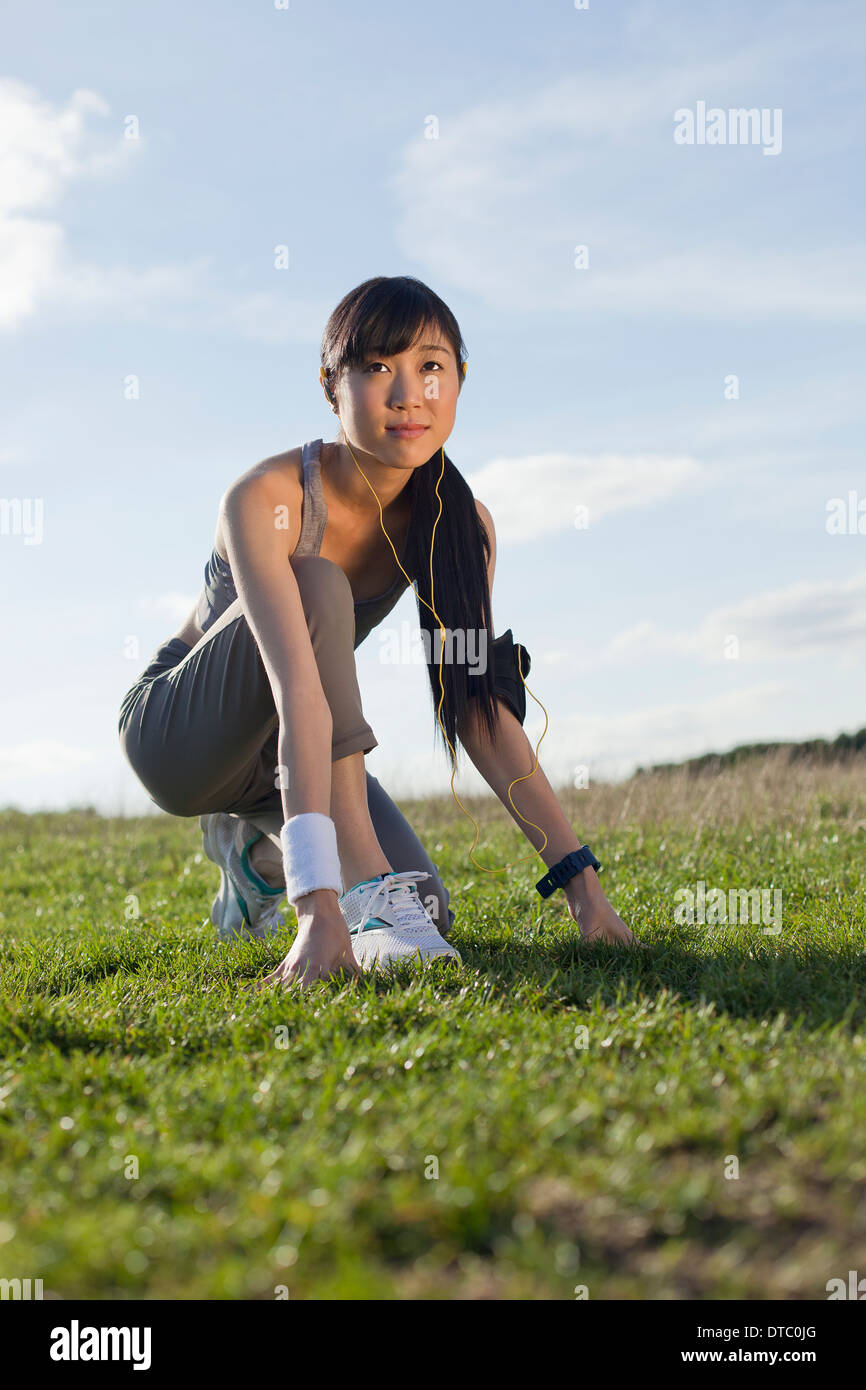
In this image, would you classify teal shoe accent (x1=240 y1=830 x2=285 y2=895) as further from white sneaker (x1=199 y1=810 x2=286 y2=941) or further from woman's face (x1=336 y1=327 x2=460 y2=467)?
woman's face (x1=336 y1=327 x2=460 y2=467)

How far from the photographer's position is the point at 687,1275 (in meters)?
1.46

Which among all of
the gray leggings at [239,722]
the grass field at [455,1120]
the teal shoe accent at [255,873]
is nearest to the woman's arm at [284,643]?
the gray leggings at [239,722]

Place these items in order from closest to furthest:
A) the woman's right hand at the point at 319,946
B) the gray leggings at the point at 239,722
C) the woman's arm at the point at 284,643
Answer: the woman's right hand at the point at 319,946 → the woman's arm at the point at 284,643 → the gray leggings at the point at 239,722

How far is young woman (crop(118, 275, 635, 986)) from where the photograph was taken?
3008mm

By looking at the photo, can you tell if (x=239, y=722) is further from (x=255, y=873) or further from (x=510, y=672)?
(x=510, y=672)

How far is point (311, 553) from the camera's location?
11.3ft

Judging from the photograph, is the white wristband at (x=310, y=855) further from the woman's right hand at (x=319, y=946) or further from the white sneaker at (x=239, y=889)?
the white sneaker at (x=239, y=889)

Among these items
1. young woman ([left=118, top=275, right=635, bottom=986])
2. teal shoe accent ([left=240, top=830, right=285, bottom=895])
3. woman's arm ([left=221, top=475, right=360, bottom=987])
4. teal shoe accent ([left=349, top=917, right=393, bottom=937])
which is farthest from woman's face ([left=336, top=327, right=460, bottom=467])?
teal shoe accent ([left=240, top=830, right=285, bottom=895])

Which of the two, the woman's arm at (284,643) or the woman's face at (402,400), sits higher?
the woman's face at (402,400)

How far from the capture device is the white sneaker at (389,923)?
123 inches

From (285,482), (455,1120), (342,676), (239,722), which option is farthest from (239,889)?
(455,1120)

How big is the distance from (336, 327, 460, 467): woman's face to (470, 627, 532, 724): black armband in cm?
77

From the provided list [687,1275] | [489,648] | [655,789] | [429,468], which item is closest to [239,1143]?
[687,1275]

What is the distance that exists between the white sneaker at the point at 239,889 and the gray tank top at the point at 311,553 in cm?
74
